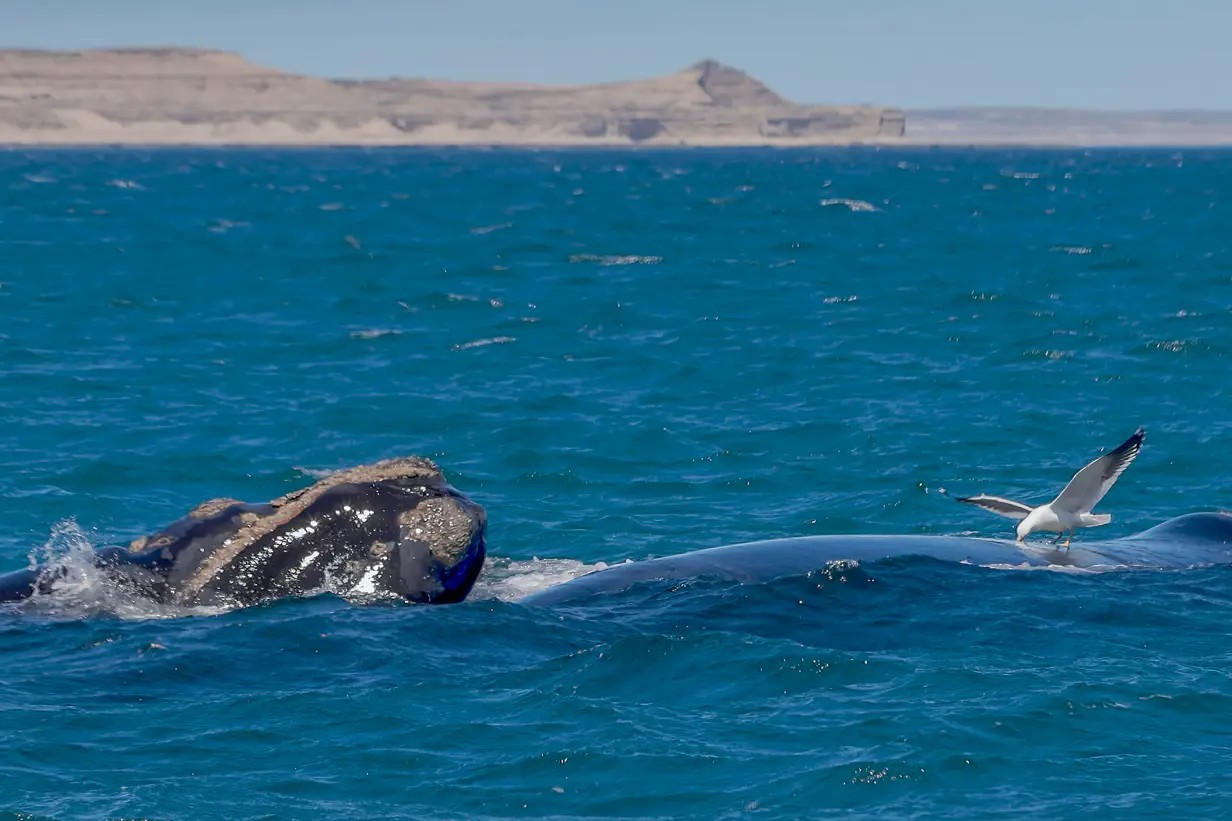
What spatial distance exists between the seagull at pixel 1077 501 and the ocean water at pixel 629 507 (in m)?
0.77

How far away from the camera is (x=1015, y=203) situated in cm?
7225

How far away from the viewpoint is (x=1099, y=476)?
13.0 metres

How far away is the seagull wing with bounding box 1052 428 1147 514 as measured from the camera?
12.9 m

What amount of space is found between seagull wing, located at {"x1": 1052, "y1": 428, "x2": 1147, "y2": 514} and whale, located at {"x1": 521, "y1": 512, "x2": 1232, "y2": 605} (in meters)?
0.42

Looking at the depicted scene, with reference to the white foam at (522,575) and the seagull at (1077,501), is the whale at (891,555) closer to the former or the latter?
the seagull at (1077,501)

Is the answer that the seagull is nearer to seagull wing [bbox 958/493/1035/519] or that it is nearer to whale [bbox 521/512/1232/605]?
seagull wing [bbox 958/493/1035/519]

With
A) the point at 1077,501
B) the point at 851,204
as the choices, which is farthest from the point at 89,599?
the point at 851,204

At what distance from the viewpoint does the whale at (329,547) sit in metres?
10.5

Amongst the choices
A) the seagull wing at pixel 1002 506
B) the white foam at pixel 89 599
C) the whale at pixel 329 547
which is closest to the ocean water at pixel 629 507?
the white foam at pixel 89 599

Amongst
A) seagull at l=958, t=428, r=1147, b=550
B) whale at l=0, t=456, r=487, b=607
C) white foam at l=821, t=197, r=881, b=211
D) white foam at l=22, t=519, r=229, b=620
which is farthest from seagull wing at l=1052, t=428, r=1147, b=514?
white foam at l=821, t=197, r=881, b=211

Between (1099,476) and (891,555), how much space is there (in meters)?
1.82

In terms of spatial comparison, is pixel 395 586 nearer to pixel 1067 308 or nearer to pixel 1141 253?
pixel 1067 308

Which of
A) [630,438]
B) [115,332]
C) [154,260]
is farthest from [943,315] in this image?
[154,260]

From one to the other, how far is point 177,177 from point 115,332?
7172 cm
